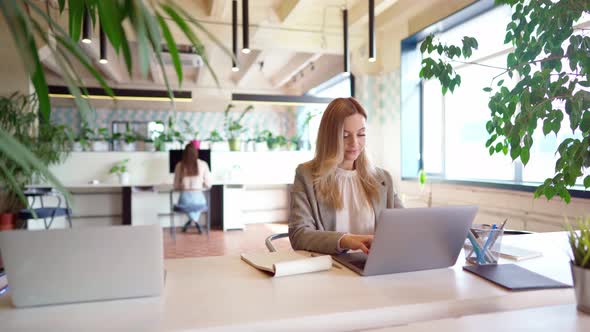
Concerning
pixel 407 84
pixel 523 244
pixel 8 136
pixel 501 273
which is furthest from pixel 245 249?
pixel 8 136

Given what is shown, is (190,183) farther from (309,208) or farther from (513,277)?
(513,277)

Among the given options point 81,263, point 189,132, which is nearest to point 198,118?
point 189,132

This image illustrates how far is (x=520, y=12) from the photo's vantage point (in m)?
1.48

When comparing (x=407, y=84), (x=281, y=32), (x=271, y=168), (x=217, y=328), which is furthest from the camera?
(x=271, y=168)

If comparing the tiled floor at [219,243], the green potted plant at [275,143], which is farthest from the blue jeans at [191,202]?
the green potted plant at [275,143]

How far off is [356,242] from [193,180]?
15.4 ft

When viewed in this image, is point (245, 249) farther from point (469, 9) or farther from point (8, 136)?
point (8, 136)

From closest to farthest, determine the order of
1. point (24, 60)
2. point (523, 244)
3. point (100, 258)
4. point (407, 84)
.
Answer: point (24, 60), point (100, 258), point (523, 244), point (407, 84)

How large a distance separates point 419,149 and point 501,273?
4919 millimetres

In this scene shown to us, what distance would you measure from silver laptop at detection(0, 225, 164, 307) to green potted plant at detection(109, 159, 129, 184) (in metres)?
5.62

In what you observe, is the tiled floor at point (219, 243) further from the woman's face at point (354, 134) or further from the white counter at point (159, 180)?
the woman's face at point (354, 134)

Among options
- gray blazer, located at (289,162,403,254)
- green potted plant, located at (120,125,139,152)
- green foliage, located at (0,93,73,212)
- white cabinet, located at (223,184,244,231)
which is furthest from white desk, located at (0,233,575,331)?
green potted plant, located at (120,125,139,152)

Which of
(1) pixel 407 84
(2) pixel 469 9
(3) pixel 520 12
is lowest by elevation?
(3) pixel 520 12

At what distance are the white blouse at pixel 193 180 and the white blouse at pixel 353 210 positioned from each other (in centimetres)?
418
